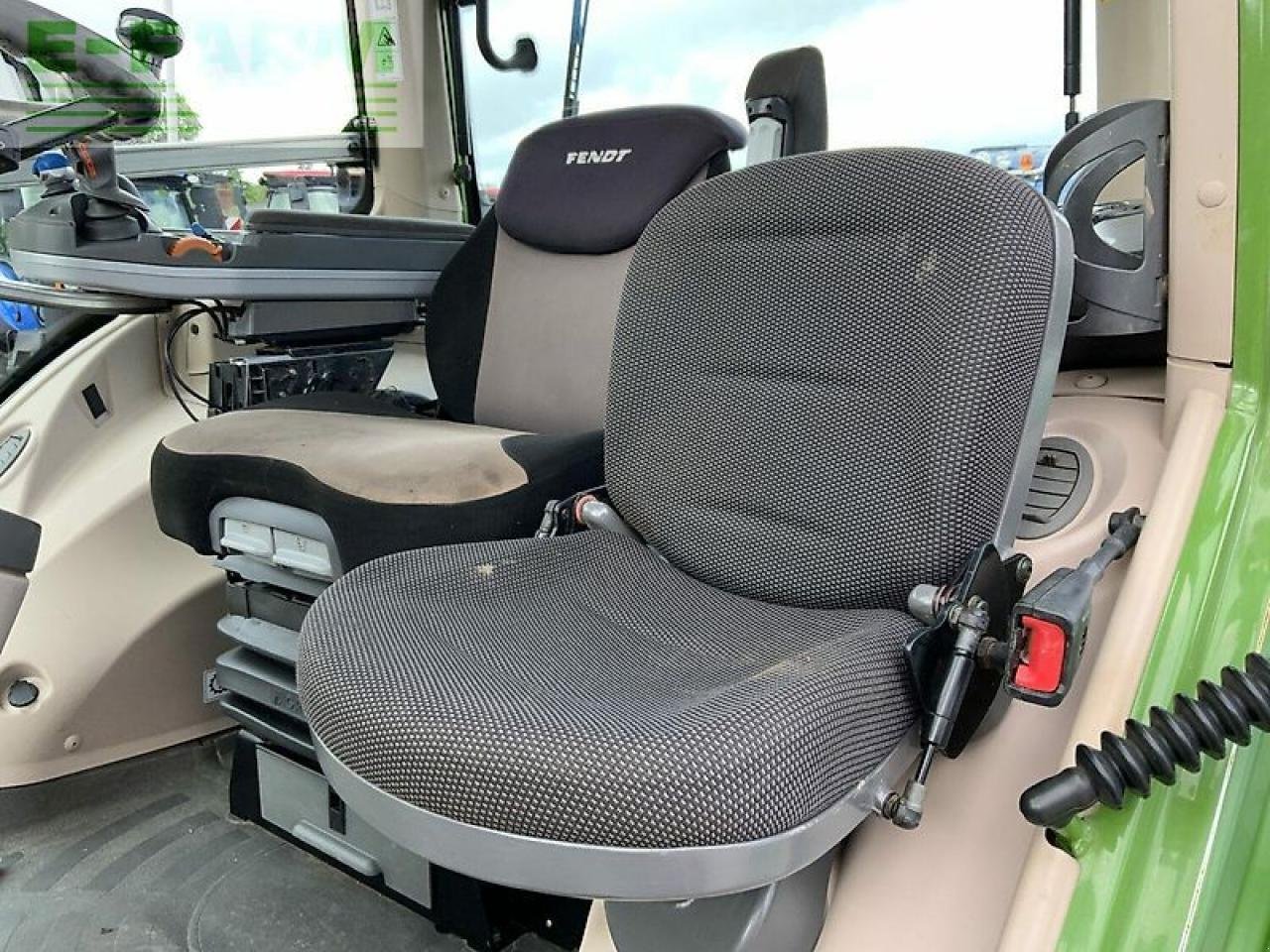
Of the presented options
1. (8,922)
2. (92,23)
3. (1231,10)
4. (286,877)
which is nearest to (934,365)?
(1231,10)

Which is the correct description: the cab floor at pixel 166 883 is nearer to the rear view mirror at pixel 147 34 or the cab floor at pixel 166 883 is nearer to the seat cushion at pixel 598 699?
the seat cushion at pixel 598 699

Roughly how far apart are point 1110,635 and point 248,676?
1247 millimetres

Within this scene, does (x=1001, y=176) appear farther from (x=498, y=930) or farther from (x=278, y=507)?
(x=498, y=930)

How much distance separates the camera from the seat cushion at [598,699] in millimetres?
681

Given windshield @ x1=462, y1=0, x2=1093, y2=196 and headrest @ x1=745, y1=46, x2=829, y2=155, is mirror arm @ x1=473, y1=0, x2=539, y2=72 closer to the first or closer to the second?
windshield @ x1=462, y1=0, x2=1093, y2=196

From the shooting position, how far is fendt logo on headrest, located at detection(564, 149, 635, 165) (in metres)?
1.85

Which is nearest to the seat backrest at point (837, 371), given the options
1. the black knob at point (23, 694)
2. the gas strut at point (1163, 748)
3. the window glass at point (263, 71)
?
the gas strut at point (1163, 748)

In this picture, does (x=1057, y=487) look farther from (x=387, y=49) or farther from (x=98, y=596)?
(x=387, y=49)

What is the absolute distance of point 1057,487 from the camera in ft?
3.54

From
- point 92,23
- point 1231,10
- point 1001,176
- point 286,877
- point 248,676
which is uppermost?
point 92,23

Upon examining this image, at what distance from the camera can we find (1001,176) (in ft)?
3.10

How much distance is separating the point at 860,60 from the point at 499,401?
0.91 meters

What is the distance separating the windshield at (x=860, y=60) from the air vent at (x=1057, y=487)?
1.61 feet

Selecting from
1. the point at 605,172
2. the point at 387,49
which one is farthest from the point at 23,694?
the point at 387,49
